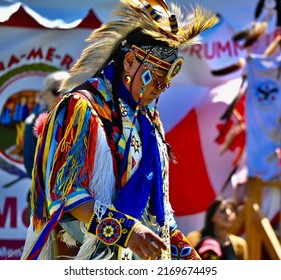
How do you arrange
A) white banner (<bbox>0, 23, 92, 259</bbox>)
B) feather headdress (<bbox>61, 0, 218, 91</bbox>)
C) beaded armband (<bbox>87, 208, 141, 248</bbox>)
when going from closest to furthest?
beaded armband (<bbox>87, 208, 141, 248</bbox>) → feather headdress (<bbox>61, 0, 218, 91</bbox>) → white banner (<bbox>0, 23, 92, 259</bbox>)

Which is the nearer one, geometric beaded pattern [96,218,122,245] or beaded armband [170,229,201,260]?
geometric beaded pattern [96,218,122,245]

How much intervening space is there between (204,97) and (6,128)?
1.44 metres

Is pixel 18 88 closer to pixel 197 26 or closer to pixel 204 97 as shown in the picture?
pixel 204 97

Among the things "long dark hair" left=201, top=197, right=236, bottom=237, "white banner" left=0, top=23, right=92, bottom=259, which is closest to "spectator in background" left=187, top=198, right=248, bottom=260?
"long dark hair" left=201, top=197, right=236, bottom=237

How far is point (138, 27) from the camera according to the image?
11.3 ft

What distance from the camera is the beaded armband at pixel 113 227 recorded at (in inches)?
127

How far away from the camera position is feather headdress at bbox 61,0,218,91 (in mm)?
3434

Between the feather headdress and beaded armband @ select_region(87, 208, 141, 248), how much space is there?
0.56m

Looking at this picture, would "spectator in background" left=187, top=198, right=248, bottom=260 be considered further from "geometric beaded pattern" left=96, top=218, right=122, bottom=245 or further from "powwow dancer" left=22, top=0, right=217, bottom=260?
"geometric beaded pattern" left=96, top=218, right=122, bottom=245

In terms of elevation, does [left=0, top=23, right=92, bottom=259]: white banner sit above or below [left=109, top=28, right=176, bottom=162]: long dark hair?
below

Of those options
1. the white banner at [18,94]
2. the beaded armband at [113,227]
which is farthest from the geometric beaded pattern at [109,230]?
the white banner at [18,94]

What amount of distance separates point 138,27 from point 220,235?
2.98 metres

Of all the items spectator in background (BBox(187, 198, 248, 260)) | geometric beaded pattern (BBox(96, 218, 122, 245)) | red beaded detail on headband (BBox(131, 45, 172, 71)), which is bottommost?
spectator in background (BBox(187, 198, 248, 260))
